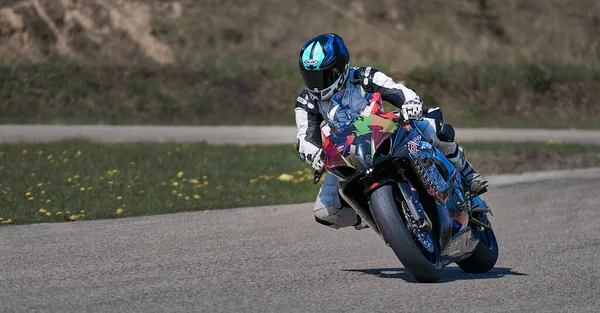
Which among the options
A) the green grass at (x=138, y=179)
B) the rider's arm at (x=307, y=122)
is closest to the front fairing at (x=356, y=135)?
the rider's arm at (x=307, y=122)

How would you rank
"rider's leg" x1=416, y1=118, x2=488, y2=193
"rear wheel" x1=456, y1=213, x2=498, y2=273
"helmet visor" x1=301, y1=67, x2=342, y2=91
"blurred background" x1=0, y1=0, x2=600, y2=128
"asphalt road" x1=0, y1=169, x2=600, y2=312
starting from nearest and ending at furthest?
"asphalt road" x1=0, y1=169, x2=600, y2=312, "helmet visor" x1=301, y1=67, x2=342, y2=91, "rider's leg" x1=416, y1=118, x2=488, y2=193, "rear wheel" x1=456, y1=213, x2=498, y2=273, "blurred background" x1=0, y1=0, x2=600, y2=128

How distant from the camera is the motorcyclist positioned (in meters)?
7.88

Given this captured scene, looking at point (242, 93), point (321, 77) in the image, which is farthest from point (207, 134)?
point (321, 77)

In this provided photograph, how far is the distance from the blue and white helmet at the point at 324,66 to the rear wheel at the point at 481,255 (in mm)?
1700

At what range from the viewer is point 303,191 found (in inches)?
625

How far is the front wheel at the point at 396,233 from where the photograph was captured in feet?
24.7

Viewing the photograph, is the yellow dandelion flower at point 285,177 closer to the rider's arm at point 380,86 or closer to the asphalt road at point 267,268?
the asphalt road at point 267,268

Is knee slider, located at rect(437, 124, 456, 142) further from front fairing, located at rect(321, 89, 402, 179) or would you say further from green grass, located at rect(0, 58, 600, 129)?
green grass, located at rect(0, 58, 600, 129)

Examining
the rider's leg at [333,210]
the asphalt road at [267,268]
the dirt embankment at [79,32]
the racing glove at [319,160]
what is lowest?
the dirt embankment at [79,32]

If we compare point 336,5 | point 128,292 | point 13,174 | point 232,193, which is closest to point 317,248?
point 128,292

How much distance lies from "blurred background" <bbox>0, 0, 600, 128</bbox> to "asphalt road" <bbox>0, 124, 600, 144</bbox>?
2.12 metres

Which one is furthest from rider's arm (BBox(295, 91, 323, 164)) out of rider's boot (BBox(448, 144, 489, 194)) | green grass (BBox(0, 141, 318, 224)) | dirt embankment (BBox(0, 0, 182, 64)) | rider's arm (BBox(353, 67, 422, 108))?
dirt embankment (BBox(0, 0, 182, 64))

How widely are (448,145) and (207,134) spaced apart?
16.8 m

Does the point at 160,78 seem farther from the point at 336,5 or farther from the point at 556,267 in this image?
the point at 556,267
